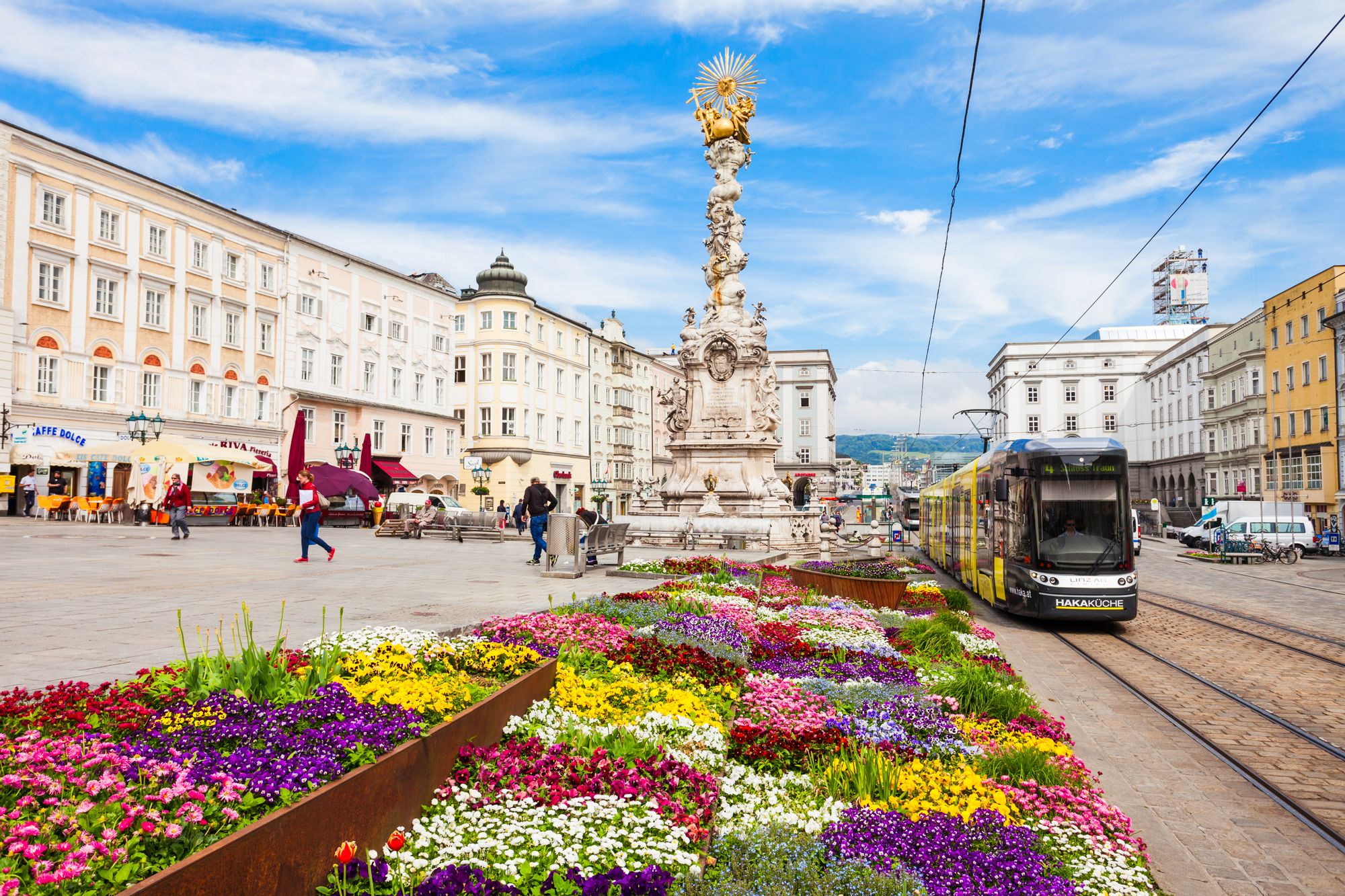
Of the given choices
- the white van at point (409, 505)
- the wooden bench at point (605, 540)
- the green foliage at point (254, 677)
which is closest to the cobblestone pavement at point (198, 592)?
the wooden bench at point (605, 540)

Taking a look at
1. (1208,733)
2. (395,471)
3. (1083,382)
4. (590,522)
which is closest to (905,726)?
(1208,733)

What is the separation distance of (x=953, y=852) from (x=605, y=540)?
588 inches

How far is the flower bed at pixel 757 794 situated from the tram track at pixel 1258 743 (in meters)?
1.48

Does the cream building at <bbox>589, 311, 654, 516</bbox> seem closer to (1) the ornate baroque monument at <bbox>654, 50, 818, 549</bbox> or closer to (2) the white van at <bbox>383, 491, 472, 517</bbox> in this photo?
(2) the white van at <bbox>383, 491, 472, 517</bbox>

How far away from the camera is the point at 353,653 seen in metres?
5.88

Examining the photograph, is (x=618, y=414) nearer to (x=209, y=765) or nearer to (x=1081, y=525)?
(x=1081, y=525)

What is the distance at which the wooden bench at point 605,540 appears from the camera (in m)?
17.8

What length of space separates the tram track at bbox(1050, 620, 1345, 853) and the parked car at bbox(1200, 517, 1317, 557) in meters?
34.1

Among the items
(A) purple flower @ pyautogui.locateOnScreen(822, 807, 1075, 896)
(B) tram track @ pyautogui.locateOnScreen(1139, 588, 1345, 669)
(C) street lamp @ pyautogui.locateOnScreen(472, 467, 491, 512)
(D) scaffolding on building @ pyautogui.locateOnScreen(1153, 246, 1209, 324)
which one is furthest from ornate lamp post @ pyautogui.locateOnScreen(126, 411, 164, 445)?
(D) scaffolding on building @ pyautogui.locateOnScreen(1153, 246, 1209, 324)

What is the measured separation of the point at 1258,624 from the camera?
15.2 metres

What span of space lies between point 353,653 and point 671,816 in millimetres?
2720

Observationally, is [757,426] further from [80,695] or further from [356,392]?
[356,392]

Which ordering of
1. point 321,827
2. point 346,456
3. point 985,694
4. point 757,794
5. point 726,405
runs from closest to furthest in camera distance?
point 321,827
point 757,794
point 985,694
point 726,405
point 346,456

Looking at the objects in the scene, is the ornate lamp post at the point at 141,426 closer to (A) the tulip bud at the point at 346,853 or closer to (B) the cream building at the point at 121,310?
(B) the cream building at the point at 121,310
